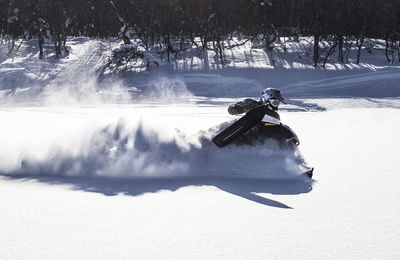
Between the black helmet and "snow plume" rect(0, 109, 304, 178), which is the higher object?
the black helmet

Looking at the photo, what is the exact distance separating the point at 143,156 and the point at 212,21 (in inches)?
792

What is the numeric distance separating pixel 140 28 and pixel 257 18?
7.55 metres

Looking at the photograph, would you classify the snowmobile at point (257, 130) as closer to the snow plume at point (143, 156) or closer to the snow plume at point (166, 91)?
the snow plume at point (143, 156)

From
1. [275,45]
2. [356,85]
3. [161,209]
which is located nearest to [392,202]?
[161,209]

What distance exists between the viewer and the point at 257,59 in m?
23.0

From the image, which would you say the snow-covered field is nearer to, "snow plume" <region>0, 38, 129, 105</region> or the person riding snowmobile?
the person riding snowmobile

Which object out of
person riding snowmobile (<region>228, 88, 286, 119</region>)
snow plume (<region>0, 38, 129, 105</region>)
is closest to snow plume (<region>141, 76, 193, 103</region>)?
snow plume (<region>0, 38, 129, 105</region>)

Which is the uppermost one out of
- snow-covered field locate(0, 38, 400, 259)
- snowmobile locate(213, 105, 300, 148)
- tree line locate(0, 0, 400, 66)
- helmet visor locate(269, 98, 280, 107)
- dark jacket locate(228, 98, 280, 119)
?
tree line locate(0, 0, 400, 66)

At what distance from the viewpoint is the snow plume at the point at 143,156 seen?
481 cm

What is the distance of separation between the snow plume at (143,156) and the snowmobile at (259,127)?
105 millimetres

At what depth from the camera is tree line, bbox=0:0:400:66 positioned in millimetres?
23344

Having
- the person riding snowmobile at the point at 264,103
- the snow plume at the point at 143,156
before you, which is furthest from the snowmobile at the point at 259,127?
the snow plume at the point at 143,156

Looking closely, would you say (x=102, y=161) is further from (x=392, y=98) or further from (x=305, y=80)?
(x=305, y=80)

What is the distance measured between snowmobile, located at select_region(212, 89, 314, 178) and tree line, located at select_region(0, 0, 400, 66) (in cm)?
1713
